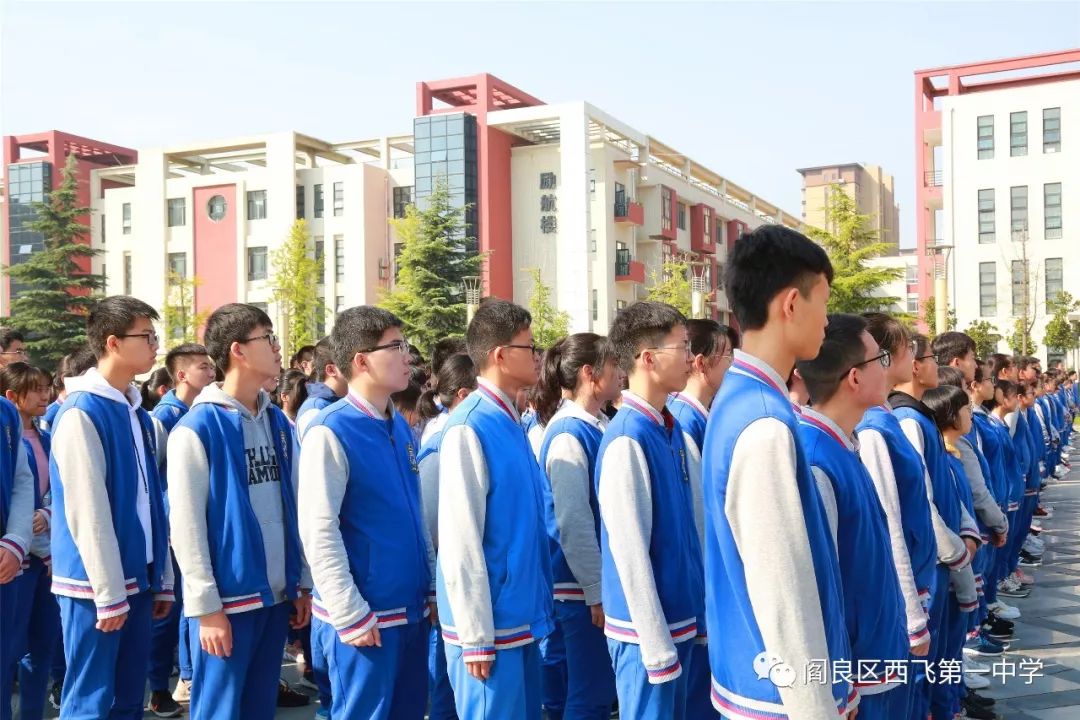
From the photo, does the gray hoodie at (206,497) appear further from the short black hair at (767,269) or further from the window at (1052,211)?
the window at (1052,211)

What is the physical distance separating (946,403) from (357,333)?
11.2 feet

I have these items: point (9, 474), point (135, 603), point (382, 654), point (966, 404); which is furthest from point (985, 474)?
point (9, 474)

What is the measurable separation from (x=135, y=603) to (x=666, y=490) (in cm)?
236

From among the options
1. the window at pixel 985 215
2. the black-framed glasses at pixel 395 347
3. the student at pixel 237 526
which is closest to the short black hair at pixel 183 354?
the student at pixel 237 526

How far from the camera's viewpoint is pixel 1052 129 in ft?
135

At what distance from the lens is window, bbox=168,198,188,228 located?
46.2 metres

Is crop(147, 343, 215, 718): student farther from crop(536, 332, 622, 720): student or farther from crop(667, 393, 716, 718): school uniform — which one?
crop(667, 393, 716, 718): school uniform

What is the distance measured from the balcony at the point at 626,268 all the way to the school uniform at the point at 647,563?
4110 centimetres

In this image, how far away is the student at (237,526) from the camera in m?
3.99

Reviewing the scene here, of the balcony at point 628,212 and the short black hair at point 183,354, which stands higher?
the balcony at point 628,212

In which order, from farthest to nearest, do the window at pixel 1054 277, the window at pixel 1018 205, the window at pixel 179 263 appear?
the window at pixel 179 263
the window at pixel 1054 277
the window at pixel 1018 205

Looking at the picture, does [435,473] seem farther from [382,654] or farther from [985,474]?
[985,474]

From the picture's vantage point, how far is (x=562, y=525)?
467cm

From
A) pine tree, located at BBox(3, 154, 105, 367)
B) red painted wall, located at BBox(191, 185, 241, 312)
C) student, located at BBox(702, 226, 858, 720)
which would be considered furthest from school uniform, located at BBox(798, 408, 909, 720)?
red painted wall, located at BBox(191, 185, 241, 312)
